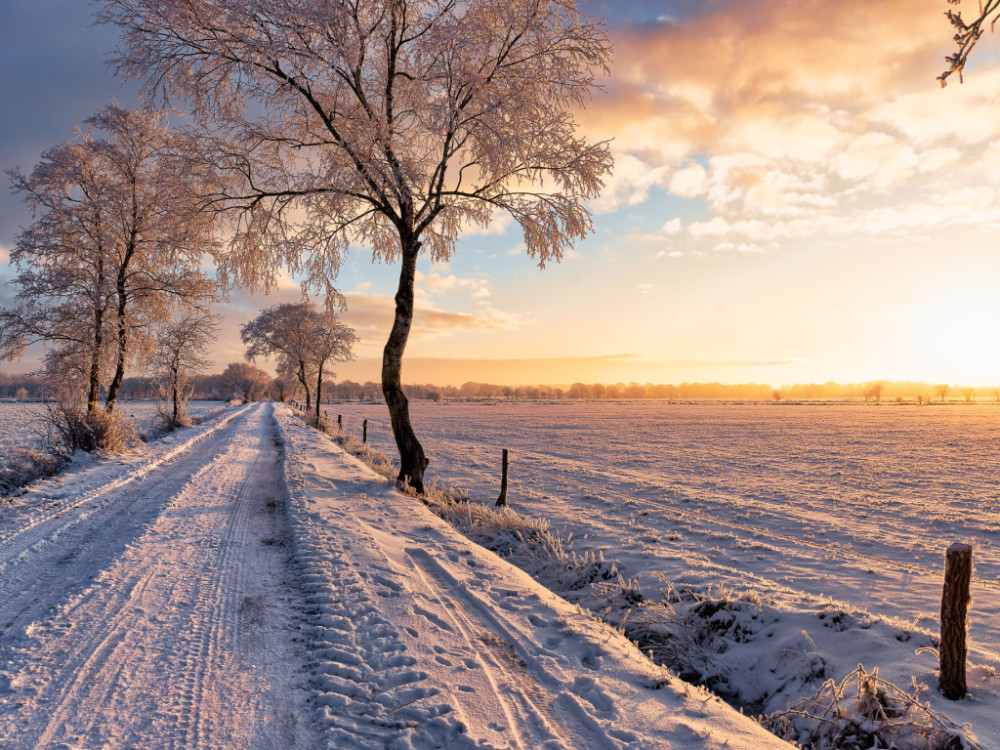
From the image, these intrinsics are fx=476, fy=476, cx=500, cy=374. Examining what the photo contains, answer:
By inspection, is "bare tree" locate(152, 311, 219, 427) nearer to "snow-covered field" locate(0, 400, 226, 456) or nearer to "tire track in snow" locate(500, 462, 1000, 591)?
"snow-covered field" locate(0, 400, 226, 456)

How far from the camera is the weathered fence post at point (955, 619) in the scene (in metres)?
4.21

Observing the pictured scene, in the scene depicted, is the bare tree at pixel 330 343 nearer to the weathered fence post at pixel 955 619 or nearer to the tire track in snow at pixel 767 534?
the tire track in snow at pixel 767 534

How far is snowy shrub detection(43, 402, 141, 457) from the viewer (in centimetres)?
1404

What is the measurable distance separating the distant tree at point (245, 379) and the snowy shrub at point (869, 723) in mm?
120087

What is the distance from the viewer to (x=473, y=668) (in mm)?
3904

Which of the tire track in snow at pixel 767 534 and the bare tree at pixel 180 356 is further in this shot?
the bare tree at pixel 180 356

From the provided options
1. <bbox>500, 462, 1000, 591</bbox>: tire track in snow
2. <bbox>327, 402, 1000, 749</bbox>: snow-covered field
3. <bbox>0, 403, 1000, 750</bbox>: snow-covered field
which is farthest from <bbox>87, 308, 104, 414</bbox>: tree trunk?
<bbox>500, 462, 1000, 591</bbox>: tire track in snow

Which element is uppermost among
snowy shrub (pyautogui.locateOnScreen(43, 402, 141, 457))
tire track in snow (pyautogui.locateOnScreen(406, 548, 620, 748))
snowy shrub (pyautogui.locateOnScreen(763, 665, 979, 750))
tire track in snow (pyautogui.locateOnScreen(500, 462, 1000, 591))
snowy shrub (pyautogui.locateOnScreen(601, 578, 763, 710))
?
snowy shrub (pyautogui.locateOnScreen(43, 402, 141, 457))

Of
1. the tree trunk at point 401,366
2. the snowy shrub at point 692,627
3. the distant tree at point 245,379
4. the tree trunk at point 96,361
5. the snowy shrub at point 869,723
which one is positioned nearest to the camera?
the snowy shrub at point 869,723

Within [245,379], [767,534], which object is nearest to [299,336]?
[767,534]

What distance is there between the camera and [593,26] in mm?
10445

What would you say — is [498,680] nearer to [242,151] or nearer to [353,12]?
[242,151]

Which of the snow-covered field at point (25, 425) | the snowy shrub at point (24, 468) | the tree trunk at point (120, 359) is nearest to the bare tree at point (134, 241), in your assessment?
the tree trunk at point (120, 359)

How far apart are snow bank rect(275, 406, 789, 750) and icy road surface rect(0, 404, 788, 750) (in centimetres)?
2
